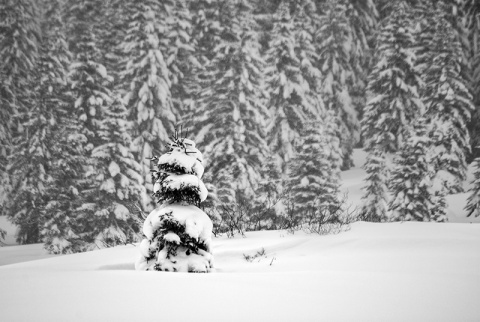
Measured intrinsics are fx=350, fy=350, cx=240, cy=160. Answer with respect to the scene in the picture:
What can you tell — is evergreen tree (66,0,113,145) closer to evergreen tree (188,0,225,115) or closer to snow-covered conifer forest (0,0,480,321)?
snow-covered conifer forest (0,0,480,321)

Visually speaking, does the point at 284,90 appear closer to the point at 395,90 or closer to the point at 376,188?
the point at 395,90

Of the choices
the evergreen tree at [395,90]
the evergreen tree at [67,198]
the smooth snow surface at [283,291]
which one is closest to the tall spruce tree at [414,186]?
the evergreen tree at [395,90]

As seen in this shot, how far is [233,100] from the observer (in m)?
20.0

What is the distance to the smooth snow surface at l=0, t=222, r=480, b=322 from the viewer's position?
2.77 meters

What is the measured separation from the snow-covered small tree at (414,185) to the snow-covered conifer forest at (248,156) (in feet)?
0.30

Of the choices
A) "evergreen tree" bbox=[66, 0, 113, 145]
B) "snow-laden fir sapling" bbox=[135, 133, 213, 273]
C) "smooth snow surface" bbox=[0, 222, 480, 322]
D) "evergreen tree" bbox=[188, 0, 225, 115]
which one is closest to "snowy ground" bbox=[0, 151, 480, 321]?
"smooth snow surface" bbox=[0, 222, 480, 322]

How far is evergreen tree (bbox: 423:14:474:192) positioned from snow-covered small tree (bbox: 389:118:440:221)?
6843mm

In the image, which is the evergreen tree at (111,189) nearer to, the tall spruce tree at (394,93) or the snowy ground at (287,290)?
the snowy ground at (287,290)

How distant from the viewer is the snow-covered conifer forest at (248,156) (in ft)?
12.3

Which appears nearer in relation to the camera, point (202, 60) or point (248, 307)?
point (248, 307)

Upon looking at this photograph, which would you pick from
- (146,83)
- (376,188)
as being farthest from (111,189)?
(376,188)

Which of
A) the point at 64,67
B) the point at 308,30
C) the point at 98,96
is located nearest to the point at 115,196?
the point at 98,96

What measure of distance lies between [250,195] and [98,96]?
1021 cm

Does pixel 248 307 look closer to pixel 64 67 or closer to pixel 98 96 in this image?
pixel 98 96
